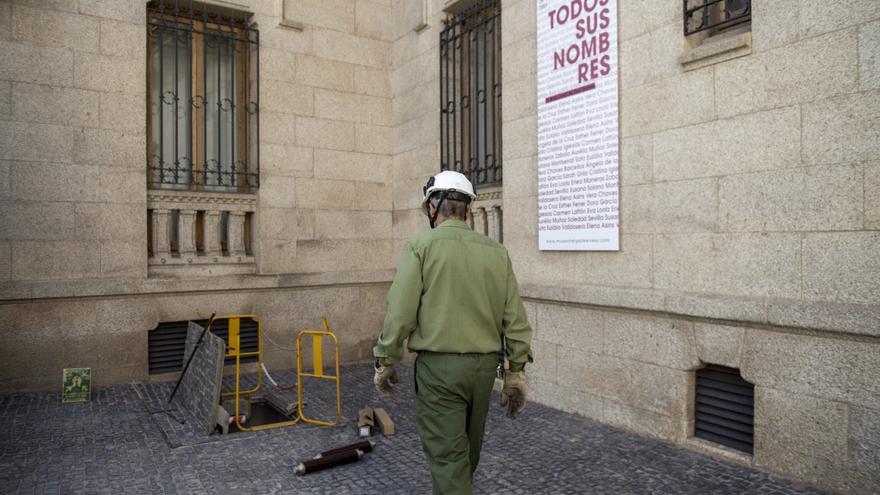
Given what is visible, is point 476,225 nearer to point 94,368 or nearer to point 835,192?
point 835,192

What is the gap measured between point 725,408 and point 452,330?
120 inches

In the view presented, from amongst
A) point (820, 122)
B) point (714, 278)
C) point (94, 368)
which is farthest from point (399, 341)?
point (94, 368)

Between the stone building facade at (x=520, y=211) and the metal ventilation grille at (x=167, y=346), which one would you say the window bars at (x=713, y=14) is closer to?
the stone building facade at (x=520, y=211)

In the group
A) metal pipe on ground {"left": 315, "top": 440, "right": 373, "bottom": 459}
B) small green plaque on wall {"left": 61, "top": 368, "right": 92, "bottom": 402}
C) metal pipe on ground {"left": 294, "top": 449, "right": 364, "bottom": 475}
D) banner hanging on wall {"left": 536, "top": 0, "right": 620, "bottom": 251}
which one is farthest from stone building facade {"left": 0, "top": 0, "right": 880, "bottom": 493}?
metal pipe on ground {"left": 294, "top": 449, "right": 364, "bottom": 475}

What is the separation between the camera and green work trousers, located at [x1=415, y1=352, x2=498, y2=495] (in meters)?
3.49

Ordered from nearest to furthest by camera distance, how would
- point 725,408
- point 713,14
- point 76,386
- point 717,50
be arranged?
point 717,50 < point 725,408 < point 713,14 < point 76,386

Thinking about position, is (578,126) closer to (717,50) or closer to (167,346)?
(717,50)

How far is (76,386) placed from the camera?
7.06 m

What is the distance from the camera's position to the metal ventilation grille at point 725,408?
5211 millimetres

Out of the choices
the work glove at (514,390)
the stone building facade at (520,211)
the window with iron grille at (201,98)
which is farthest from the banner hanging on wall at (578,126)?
the window with iron grille at (201,98)

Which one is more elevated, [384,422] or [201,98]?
[201,98]

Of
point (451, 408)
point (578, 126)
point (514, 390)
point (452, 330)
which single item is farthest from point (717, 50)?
point (451, 408)

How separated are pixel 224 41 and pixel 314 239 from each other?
3097 millimetres

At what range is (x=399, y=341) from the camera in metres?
3.62
